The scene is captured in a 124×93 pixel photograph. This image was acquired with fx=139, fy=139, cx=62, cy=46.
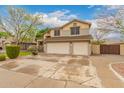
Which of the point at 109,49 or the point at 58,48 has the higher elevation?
the point at 58,48

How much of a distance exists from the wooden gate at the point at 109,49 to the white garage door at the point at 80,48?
444 centimetres

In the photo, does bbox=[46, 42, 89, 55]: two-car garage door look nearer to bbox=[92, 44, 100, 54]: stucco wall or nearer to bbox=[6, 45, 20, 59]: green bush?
bbox=[92, 44, 100, 54]: stucco wall

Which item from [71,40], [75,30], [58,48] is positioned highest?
[75,30]

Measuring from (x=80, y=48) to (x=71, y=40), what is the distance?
1824 mm

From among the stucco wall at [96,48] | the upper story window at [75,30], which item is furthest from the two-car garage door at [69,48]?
the stucco wall at [96,48]

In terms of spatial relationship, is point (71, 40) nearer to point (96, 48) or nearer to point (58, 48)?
point (58, 48)

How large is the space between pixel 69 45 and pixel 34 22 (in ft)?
33.5

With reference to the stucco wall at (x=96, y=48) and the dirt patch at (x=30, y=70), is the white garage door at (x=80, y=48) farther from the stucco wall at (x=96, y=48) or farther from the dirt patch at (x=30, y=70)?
the dirt patch at (x=30, y=70)

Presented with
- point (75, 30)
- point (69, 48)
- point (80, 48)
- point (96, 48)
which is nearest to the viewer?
point (80, 48)

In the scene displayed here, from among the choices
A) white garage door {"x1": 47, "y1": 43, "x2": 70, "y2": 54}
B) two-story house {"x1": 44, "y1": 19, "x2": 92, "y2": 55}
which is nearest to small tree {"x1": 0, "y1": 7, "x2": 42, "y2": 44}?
two-story house {"x1": 44, "y1": 19, "x2": 92, "y2": 55}

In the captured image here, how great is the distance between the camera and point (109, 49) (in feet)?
76.5

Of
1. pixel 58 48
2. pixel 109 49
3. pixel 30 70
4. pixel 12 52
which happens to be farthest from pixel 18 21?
pixel 30 70

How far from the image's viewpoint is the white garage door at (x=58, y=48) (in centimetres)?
2191

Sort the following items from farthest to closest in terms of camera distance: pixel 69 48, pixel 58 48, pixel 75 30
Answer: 1. pixel 58 48
2. pixel 75 30
3. pixel 69 48
